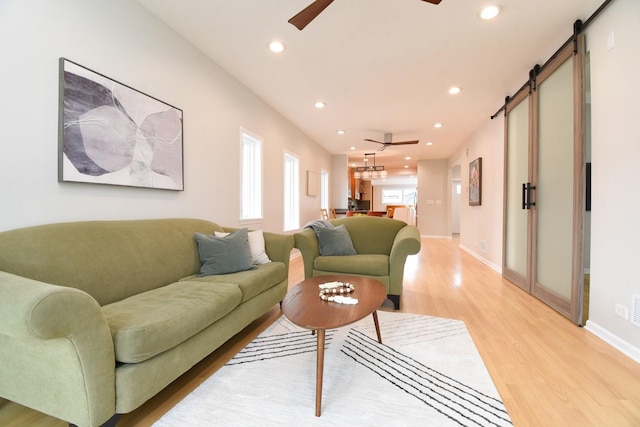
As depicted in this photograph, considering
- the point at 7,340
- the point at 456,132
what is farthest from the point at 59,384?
the point at 456,132

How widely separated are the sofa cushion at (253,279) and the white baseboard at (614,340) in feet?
8.21

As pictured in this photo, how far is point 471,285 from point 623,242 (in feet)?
5.97

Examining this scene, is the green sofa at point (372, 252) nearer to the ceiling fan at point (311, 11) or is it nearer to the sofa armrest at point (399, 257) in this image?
the sofa armrest at point (399, 257)

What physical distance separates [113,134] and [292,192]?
3844 millimetres

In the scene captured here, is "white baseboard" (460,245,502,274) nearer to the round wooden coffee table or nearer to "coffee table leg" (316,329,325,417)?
the round wooden coffee table

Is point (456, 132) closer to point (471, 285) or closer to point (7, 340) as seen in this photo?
point (471, 285)

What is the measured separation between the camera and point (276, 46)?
9.25 ft

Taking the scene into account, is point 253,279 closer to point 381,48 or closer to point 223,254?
point 223,254

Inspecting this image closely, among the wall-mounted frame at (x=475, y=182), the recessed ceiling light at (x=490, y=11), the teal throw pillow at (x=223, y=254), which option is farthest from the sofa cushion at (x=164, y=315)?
the wall-mounted frame at (x=475, y=182)

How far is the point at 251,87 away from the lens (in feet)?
12.6

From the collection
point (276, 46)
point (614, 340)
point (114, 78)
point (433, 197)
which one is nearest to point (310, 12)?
point (276, 46)

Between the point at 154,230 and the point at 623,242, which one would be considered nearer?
the point at 623,242

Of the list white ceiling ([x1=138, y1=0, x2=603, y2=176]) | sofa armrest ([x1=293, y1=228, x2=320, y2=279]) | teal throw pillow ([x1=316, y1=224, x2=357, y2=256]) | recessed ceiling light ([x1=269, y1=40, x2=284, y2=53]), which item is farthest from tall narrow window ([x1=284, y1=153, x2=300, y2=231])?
recessed ceiling light ([x1=269, y1=40, x2=284, y2=53])

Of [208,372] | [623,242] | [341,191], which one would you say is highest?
[341,191]
